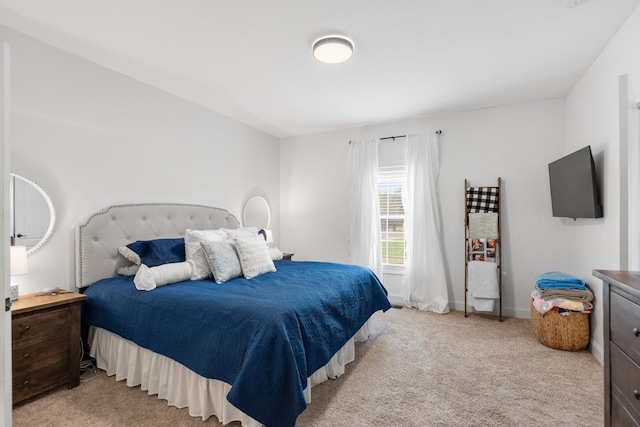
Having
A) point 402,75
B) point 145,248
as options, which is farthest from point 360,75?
point 145,248

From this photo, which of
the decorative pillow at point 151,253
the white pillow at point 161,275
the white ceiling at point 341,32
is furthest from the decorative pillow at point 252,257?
the white ceiling at point 341,32

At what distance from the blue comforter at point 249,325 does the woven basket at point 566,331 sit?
1.78m

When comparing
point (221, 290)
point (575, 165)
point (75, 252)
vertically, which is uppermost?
point (575, 165)

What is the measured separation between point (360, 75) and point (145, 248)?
2.52 metres

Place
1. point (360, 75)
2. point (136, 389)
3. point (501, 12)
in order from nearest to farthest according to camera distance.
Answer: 1. point (501, 12)
2. point (136, 389)
3. point (360, 75)

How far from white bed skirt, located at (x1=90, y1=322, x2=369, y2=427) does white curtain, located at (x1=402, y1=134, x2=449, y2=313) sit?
1.82m

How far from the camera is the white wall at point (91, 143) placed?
2.24m

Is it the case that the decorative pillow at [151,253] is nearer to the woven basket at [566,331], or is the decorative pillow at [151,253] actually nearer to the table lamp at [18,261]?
the table lamp at [18,261]

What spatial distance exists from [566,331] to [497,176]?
1829 millimetres

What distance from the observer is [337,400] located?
2.01 m

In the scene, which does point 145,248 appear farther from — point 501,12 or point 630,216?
point 630,216

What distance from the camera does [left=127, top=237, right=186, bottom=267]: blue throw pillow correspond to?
102 inches

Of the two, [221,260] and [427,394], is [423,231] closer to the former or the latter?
[427,394]

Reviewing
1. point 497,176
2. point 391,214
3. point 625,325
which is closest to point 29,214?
point 625,325
